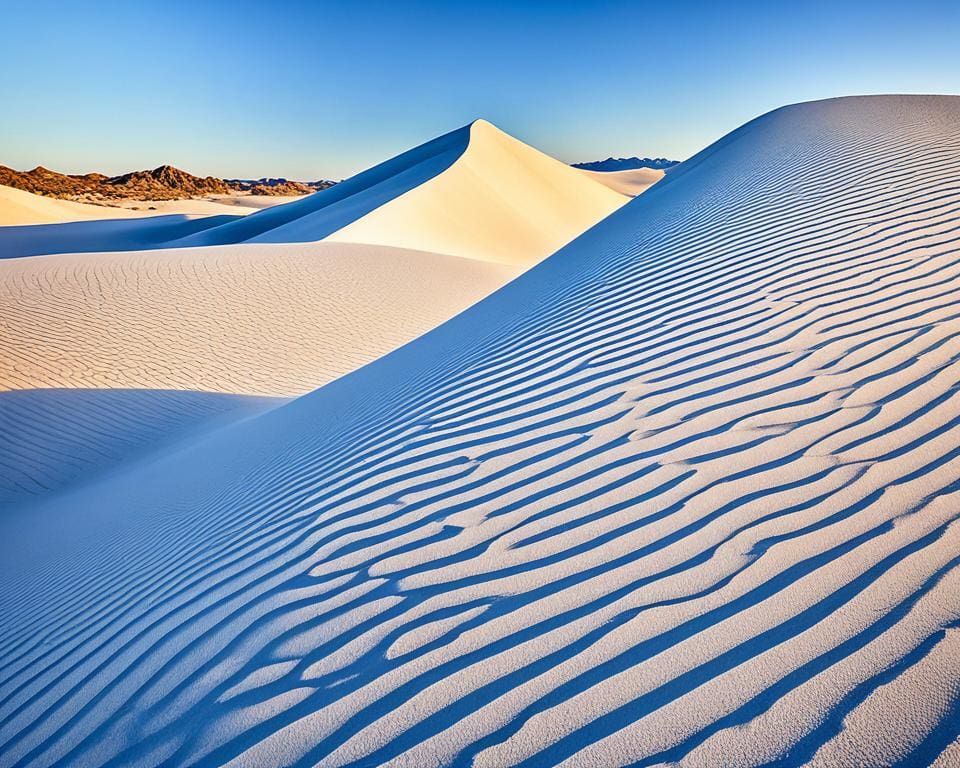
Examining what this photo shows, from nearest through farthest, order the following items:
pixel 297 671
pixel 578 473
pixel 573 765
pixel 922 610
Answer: pixel 573 765 < pixel 922 610 < pixel 297 671 < pixel 578 473

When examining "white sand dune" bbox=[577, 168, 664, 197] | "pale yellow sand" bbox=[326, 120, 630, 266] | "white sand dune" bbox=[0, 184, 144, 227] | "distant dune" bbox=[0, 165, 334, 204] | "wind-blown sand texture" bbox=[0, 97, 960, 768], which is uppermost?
"distant dune" bbox=[0, 165, 334, 204]

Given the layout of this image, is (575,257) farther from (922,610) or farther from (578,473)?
(922,610)

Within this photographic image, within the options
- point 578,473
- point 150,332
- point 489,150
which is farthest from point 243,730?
point 489,150

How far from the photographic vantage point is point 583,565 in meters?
2.00

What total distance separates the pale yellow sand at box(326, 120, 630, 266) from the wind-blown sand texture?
51.4 feet

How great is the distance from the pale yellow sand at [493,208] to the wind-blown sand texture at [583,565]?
51.4 ft

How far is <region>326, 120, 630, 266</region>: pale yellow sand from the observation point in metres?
22.9

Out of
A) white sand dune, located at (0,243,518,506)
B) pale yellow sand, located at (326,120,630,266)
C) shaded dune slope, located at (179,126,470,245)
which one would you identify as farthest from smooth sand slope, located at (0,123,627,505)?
shaded dune slope, located at (179,126,470,245)

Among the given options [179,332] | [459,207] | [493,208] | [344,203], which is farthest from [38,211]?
[179,332]

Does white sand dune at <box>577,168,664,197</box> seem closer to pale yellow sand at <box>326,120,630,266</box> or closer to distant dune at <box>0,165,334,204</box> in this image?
pale yellow sand at <box>326,120,630,266</box>

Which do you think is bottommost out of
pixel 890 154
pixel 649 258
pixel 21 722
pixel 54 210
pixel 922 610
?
pixel 21 722

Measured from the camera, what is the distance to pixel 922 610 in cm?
152

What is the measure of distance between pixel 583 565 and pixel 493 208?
30674 millimetres

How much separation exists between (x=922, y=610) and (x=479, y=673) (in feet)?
3.70
